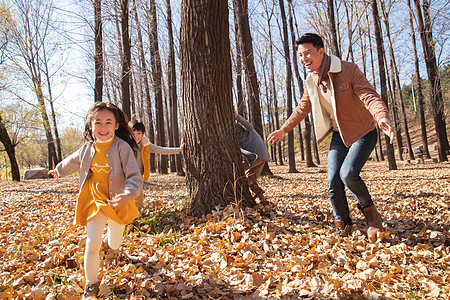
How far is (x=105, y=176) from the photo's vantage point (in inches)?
108

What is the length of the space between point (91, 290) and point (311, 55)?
10.5ft

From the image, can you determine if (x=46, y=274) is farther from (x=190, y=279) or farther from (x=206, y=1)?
(x=206, y=1)

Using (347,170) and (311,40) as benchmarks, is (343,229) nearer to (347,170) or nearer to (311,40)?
(347,170)

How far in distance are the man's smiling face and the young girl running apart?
2.16m

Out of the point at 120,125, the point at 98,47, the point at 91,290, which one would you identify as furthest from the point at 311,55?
the point at 98,47

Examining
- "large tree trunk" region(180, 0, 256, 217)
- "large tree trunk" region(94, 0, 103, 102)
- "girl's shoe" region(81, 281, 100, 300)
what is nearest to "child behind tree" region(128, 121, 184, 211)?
"large tree trunk" region(180, 0, 256, 217)

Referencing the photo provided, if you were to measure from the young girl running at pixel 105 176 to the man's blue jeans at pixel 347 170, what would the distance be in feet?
7.17

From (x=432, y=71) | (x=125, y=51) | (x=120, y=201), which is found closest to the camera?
(x=120, y=201)

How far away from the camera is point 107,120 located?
2729mm

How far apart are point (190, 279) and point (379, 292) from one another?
1560 mm

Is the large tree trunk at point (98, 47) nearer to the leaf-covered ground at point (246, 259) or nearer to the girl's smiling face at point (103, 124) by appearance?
the leaf-covered ground at point (246, 259)

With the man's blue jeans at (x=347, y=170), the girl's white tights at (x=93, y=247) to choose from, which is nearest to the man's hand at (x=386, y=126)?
the man's blue jeans at (x=347, y=170)

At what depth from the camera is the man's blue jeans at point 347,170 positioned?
9.77 ft

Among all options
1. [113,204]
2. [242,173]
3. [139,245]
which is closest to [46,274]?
[139,245]
